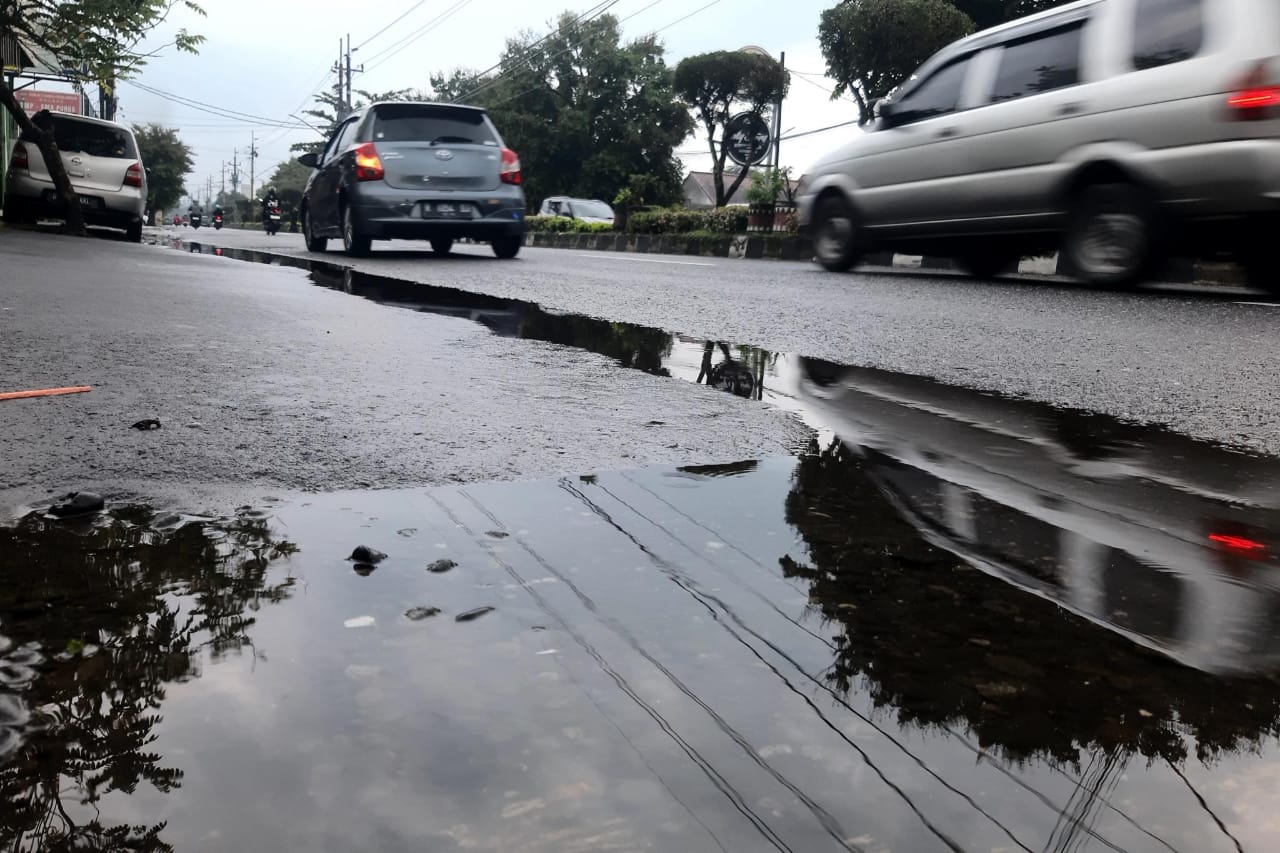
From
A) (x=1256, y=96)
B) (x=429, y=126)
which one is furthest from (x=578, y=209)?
(x=1256, y=96)

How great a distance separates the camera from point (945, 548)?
194 centimetres

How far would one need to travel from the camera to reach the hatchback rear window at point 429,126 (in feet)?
36.0

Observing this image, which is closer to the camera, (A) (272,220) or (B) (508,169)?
(B) (508,169)

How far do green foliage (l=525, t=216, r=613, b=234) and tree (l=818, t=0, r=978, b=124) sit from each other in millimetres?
6174

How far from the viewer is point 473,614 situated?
61.9 inches

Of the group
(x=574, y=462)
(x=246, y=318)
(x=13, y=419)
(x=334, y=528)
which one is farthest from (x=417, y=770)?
(x=246, y=318)

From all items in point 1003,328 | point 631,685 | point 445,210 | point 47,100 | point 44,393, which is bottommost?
point 631,685

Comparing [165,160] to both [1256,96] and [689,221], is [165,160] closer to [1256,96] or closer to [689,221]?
[689,221]

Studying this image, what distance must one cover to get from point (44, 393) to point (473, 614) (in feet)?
7.12

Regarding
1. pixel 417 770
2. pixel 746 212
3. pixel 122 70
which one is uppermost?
pixel 122 70

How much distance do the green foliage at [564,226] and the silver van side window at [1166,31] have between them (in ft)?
58.9

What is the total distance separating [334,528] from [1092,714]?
128cm

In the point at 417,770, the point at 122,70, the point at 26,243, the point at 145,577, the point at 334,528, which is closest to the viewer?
the point at 417,770

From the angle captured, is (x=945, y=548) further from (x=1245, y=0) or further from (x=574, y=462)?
(x=1245, y=0)
